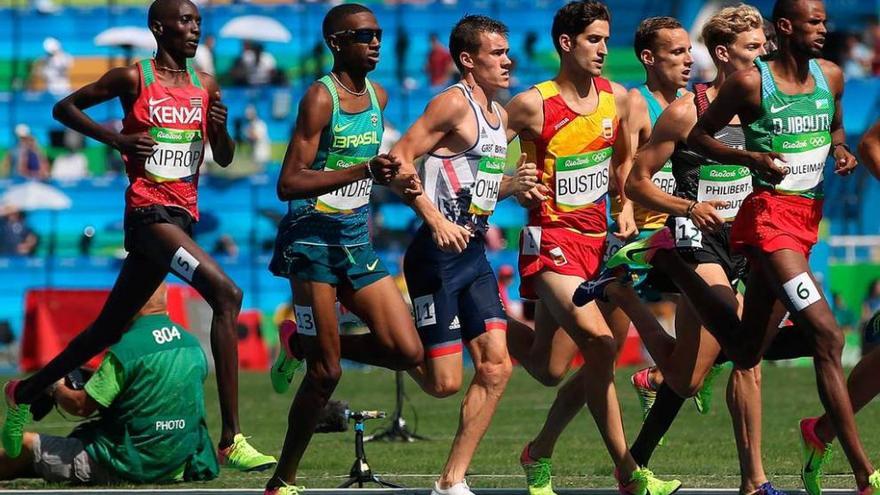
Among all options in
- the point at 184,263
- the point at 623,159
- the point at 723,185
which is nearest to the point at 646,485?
the point at 723,185

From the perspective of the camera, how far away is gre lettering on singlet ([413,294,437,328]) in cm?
867

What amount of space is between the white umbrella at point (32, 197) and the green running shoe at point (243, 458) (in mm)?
17600

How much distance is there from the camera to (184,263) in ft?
29.3

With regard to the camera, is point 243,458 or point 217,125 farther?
point 217,125

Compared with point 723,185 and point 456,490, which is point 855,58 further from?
point 456,490

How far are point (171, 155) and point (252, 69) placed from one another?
19450 mm

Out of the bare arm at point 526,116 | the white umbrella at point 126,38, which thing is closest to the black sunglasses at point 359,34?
the bare arm at point 526,116

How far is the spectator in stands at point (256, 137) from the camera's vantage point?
89.8 feet

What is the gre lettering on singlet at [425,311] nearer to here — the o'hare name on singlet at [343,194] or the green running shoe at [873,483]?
the o'hare name on singlet at [343,194]

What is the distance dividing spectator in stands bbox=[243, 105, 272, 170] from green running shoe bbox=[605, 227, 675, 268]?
18698 millimetres

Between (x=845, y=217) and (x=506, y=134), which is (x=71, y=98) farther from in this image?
(x=845, y=217)

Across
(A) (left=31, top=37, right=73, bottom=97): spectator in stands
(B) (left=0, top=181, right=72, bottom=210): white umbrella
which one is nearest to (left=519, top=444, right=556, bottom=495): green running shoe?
(B) (left=0, top=181, right=72, bottom=210): white umbrella

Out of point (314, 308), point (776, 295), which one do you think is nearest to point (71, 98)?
point (314, 308)

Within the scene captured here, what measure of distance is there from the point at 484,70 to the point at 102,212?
1904 cm
